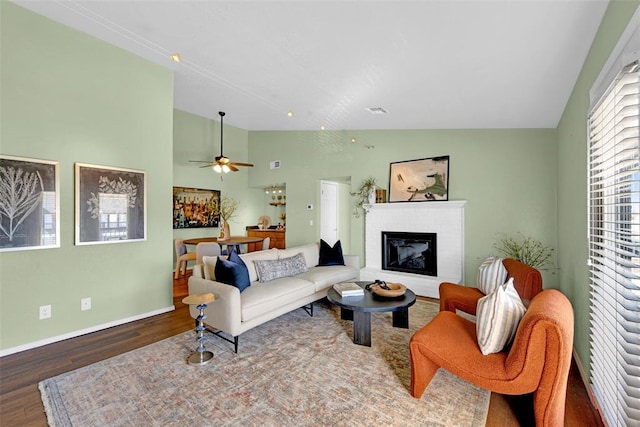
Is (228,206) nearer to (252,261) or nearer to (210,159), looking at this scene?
(210,159)

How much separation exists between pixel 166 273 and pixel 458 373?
3.50 m

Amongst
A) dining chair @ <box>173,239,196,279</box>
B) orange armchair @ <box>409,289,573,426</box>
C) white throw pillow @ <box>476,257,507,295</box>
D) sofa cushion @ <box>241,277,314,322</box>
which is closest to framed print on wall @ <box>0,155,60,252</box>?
sofa cushion @ <box>241,277,314,322</box>

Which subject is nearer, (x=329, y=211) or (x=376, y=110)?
(x=376, y=110)

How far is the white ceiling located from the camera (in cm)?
212

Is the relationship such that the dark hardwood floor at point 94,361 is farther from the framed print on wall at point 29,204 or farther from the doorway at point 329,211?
the doorway at point 329,211

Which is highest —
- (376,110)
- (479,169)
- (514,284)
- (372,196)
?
(376,110)

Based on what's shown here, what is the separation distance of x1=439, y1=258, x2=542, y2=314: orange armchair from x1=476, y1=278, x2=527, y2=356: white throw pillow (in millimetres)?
1145

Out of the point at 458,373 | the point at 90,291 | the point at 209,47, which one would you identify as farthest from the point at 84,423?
the point at 209,47

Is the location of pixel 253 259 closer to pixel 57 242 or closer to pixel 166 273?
pixel 166 273

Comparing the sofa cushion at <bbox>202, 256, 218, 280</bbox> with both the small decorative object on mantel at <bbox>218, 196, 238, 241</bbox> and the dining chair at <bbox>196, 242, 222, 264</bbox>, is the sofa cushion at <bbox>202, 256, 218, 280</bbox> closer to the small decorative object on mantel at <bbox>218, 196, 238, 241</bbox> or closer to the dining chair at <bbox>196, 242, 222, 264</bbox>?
the dining chair at <bbox>196, 242, 222, 264</bbox>

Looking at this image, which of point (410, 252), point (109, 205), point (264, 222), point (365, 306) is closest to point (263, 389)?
point (365, 306)

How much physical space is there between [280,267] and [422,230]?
2.49 metres

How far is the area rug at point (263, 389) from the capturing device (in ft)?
5.99

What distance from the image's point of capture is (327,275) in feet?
12.4
